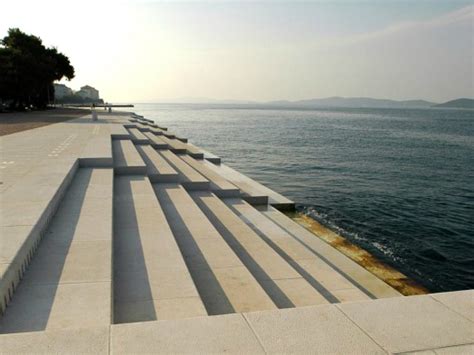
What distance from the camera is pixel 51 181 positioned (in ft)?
24.2

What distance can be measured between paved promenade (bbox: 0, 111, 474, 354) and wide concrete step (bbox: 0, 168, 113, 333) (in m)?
0.02

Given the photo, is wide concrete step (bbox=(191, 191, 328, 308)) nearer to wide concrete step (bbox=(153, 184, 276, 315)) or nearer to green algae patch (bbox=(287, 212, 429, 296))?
wide concrete step (bbox=(153, 184, 276, 315))

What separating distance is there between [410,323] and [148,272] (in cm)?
316

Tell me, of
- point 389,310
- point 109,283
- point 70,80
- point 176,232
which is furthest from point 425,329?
point 70,80

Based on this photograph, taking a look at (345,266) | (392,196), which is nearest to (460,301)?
(345,266)

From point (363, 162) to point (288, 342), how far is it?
1158 inches

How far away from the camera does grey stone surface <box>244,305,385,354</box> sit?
10.1 ft

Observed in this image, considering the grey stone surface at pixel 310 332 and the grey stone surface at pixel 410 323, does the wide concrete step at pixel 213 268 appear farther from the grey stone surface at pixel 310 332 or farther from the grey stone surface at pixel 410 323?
the grey stone surface at pixel 410 323

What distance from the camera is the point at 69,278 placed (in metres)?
4.32

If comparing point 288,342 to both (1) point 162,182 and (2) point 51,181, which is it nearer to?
(2) point 51,181

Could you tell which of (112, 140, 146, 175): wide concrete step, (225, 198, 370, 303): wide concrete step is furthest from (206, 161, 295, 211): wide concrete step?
(112, 140, 146, 175): wide concrete step

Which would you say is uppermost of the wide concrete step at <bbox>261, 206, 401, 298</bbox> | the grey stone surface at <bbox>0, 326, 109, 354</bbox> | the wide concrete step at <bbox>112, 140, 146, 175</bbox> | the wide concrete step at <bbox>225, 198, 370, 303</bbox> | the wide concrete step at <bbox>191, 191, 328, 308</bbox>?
the wide concrete step at <bbox>112, 140, 146, 175</bbox>

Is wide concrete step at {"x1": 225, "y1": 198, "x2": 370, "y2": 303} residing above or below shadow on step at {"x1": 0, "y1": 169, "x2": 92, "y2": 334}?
below

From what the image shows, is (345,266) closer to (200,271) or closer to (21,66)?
Answer: (200,271)
